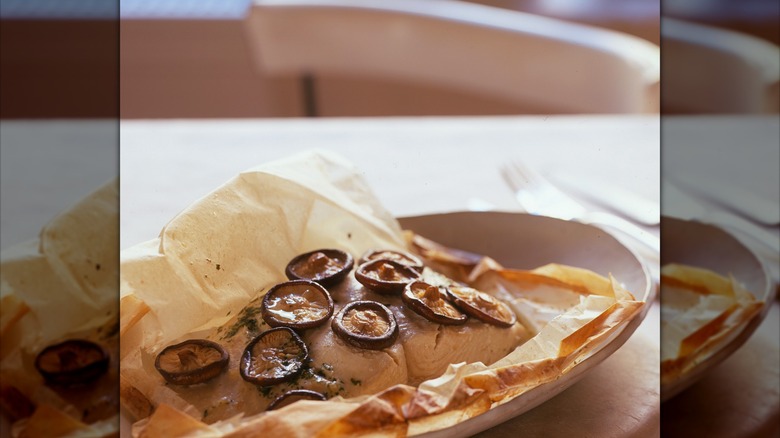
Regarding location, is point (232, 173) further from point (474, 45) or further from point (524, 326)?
point (474, 45)

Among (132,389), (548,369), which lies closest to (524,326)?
(548,369)

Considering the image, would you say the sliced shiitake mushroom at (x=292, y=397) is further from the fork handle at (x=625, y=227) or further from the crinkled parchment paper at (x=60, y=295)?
the fork handle at (x=625, y=227)

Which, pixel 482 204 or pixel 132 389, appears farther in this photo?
pixel 482 204

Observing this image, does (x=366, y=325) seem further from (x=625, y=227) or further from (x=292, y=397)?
(x=625, y=227)

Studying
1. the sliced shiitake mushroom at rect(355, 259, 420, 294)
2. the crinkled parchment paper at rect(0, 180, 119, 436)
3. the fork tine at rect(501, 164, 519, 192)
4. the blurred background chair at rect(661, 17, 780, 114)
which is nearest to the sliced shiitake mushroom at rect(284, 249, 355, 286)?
the sliced shiitake mushroom at rect(355, 259, 420, 294)

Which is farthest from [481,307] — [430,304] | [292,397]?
[292,397]

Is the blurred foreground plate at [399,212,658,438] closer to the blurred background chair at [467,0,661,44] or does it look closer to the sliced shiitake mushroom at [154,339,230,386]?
the sliced shiitake mushroom at [154,339,230,386]
